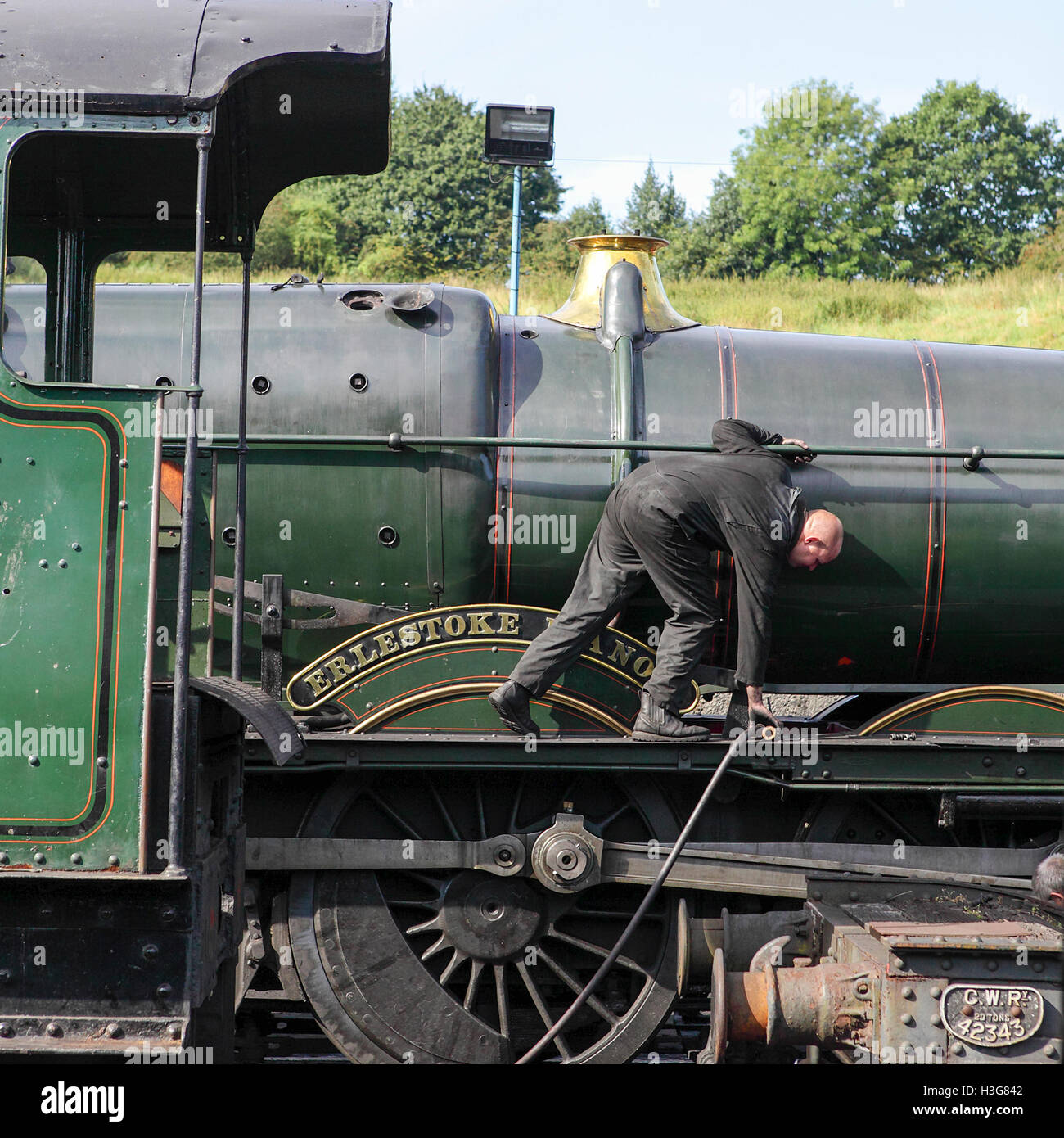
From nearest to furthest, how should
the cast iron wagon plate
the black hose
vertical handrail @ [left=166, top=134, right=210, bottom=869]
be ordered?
vertical handrail @ [left=166, top=134, right=210, bottom=869]
the cast iron wagon plate
the black hose

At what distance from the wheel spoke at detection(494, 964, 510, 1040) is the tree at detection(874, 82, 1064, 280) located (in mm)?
31535

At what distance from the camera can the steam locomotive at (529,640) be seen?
3912mm

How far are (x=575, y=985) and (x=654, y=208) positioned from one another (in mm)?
38053

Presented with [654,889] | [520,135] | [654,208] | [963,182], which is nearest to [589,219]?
[654,208]

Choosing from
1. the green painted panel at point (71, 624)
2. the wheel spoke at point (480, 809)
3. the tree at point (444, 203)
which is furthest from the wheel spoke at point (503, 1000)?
the tree at point (444, 203)

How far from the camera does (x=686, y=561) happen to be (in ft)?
13.8

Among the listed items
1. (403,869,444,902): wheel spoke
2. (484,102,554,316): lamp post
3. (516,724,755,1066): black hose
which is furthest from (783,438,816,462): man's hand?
(484,102,554,316): lamp post

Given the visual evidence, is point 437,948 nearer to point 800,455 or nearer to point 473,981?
point 473,981

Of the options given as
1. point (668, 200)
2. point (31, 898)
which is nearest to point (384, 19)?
point (31, 898)

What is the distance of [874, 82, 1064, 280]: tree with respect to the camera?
34188 millimetres

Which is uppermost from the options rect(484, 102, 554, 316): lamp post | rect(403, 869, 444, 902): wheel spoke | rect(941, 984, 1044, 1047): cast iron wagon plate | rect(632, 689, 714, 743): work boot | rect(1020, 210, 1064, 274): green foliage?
rect(1020, 210, 1064, 274): green foliage

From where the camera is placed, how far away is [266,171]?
4.27 metres

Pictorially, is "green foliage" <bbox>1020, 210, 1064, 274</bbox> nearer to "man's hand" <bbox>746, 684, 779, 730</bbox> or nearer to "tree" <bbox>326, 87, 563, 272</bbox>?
"tree" <bbox>326, 87, 563, 272</bbox>

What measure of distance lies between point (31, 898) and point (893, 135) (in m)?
41.1
